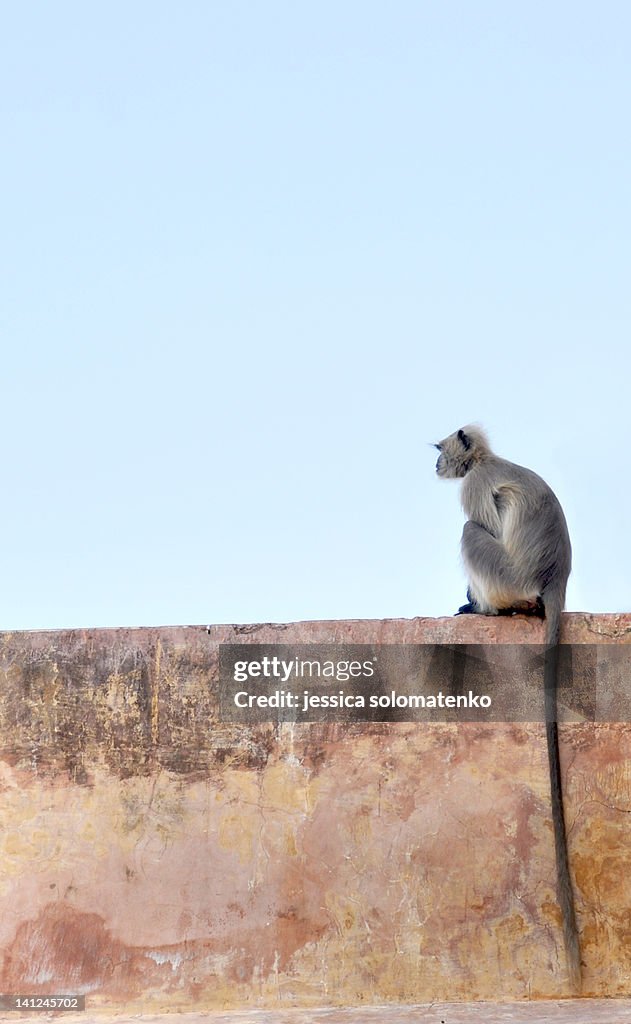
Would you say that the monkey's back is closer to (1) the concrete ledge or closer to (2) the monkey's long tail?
(2) the monkey's long tail

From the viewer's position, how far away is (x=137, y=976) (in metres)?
3.73

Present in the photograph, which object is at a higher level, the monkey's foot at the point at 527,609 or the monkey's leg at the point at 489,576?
the monkey's leg at the point at 489,576

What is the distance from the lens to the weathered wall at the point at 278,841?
372cm

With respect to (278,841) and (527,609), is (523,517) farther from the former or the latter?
(278,841)

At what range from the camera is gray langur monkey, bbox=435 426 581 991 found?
428cm

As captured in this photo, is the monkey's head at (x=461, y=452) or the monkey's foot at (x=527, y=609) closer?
the monkey's foot at (x=527, y=609)

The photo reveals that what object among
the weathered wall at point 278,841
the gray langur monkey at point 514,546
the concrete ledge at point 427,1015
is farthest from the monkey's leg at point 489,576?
the concrete ledge at point 427,1015

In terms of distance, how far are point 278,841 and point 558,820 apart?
3.27ft

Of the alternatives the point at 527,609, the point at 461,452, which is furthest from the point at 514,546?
the point at 461,452

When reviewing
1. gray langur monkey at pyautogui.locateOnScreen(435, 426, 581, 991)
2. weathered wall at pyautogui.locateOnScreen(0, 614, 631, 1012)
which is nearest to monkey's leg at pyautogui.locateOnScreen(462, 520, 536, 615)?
gray langur monkey at pyautogui.locateOnScreen(435, 426, 581, 991)

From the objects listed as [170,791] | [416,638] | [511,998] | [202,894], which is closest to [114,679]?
[170,791]

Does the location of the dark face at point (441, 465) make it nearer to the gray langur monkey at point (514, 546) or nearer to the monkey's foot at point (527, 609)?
the gray langur monkey at point (514, 546)

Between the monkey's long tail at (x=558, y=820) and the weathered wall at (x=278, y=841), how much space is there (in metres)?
0.04

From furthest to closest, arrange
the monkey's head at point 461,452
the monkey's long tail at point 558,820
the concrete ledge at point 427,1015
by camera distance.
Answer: the monkey's head at point 461,452 → the monkey's long tail at point 558,820 → the concrete ledge at point 427,1015
